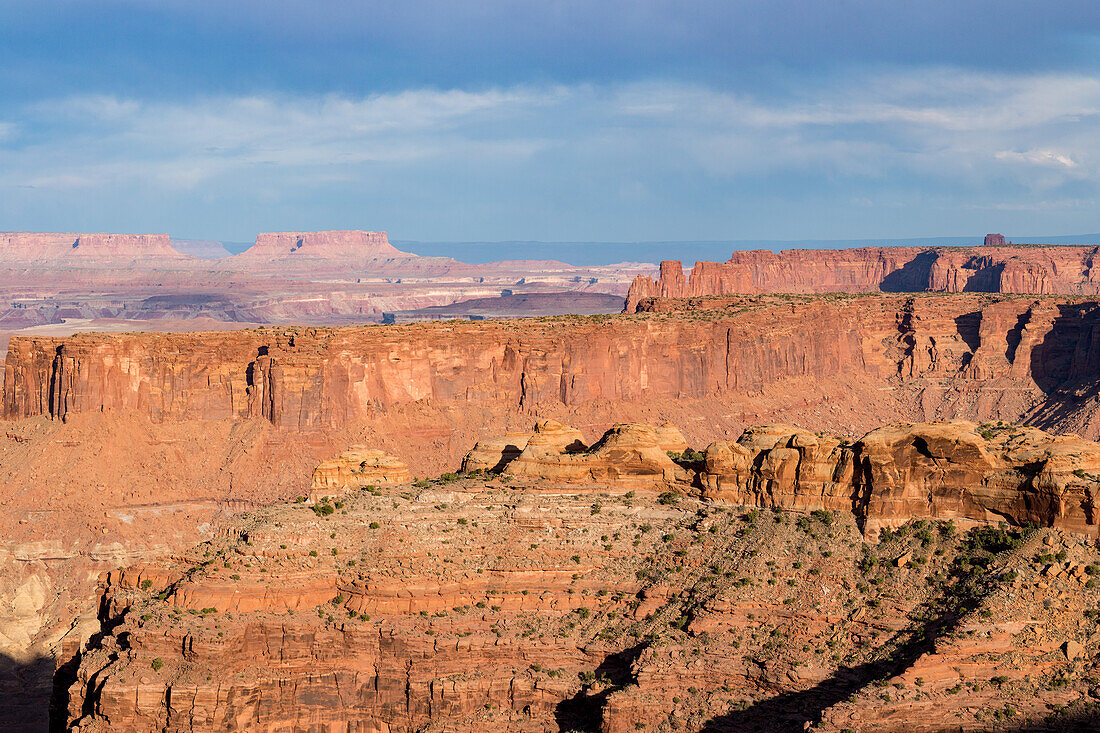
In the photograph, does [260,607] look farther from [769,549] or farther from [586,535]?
[769,549]

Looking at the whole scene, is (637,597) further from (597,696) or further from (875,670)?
(875,670)

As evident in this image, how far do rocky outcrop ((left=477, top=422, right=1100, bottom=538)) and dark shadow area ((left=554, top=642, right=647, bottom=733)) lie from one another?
7977 millimetres

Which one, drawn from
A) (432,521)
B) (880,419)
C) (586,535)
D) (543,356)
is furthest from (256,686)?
(880,419)

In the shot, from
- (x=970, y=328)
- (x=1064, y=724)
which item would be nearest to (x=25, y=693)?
(x=1064, y=724)

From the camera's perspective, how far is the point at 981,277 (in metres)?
198

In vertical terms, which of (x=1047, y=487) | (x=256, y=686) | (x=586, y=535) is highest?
(x=1047, y=487)

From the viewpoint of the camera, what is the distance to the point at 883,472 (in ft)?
147

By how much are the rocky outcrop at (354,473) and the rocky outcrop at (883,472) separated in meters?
5.59

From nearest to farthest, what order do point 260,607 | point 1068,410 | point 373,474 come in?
point 260,607 → point 373,474 → point 1068,410

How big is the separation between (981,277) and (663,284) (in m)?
56.7

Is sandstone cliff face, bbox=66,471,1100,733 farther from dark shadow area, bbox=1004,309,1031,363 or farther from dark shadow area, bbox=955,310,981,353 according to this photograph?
dark shadow area, bbox=955,310,981,353

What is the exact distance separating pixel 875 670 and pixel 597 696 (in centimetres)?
917

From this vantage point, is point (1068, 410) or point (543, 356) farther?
point (1068, 410)

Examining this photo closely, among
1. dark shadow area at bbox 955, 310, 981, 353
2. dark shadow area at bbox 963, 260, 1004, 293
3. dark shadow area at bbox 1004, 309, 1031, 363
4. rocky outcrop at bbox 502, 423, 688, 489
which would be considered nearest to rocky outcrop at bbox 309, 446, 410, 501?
rocky outcrop at bbox 502, 423, 688, 489
